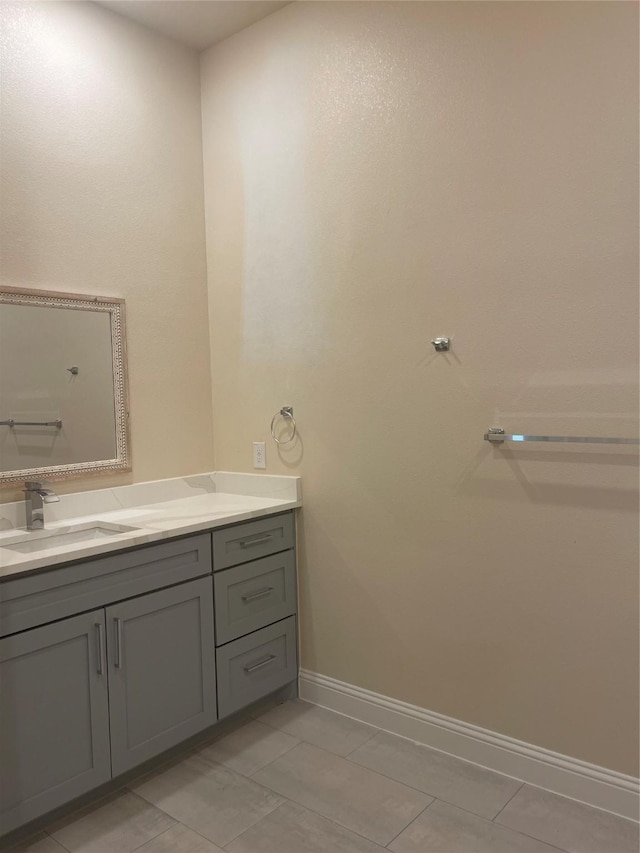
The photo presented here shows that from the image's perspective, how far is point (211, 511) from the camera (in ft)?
8.21

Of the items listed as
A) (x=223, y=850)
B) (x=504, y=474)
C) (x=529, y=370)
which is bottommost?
(x=223, y=850)

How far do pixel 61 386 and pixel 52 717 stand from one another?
1121 millimetres

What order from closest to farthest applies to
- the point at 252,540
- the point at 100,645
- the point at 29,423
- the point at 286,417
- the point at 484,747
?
the point at 100,645 → the point at 484,747 → the point at 29,423 → the point at 252,540 → the point at 286,417

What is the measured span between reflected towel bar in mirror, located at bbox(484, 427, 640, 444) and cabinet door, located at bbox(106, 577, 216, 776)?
110 centimetres

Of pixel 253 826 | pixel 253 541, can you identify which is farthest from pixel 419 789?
pixel 253 541

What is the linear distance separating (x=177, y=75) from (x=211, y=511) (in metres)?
1.86

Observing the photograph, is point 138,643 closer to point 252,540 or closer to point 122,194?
point 252,540

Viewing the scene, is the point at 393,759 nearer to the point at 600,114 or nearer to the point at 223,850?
the point at 223,850

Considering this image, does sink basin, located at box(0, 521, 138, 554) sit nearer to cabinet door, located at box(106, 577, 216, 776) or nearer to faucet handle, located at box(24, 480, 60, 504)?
faucet handle, located at box(24, 480, 60, 504)

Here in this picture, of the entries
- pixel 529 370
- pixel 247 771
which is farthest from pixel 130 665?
pixel 529 370

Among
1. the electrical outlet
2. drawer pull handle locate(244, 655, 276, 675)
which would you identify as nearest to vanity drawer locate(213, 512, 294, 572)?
the electrical outlet

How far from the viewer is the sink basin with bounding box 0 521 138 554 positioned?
2105 mm

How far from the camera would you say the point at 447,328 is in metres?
2.22

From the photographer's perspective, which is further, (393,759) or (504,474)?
(393,759)
